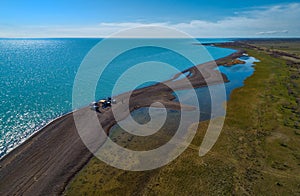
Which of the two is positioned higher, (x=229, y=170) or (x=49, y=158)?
(x=229, y=170)

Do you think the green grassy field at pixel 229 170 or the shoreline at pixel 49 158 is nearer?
the green grassy field at pixel 229 170

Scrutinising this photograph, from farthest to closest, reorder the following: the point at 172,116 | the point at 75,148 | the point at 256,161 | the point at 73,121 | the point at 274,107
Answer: the point at 274,107, the point at 172,116, the point at 73,121, the point at 75,148, the point at 256,161

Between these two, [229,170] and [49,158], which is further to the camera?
[49,158]

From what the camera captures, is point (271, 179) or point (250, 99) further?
point (250, 99)

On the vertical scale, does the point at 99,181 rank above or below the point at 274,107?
below

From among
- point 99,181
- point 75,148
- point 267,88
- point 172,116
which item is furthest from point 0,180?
point 267,88

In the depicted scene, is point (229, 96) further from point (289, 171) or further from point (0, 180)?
point (0, 180)

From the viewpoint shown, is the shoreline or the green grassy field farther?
the shoreline

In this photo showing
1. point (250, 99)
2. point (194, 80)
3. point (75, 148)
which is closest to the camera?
point (75, 148)
